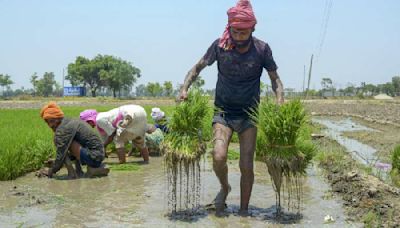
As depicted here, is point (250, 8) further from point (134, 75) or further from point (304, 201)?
point (134, 75)

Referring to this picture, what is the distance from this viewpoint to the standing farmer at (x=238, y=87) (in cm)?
463

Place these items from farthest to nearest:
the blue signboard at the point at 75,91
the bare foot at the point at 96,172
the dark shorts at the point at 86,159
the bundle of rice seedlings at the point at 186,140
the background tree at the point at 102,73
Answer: the blue signboard at the point at 75,91
the background tree at the point at 102,73
the bare foot at the point at 96,172
the dark shorts at the point at 86,159
the bundle of rice seedlings at the point at 186,140

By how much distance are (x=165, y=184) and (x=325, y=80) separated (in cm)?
9026

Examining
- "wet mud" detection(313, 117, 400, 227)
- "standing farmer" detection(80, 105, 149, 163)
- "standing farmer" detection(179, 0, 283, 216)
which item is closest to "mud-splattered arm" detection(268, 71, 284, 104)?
"standing farmer" detection(179, 0, 283, 216)

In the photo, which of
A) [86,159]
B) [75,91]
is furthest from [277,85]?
[75,91]

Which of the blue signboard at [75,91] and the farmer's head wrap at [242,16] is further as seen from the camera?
the blue signboard at [75,91]

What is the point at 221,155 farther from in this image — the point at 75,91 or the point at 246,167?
the point at 75,91

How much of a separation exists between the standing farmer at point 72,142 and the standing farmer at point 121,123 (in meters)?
1.05

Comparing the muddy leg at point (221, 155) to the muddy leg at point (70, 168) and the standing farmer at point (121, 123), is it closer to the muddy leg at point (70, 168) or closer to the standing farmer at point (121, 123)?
the muddy leg at point (70, 168)

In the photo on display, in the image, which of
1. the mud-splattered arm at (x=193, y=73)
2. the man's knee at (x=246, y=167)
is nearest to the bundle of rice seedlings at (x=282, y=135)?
the man's knee at (x=246, y=167)

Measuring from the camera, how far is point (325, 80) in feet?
305

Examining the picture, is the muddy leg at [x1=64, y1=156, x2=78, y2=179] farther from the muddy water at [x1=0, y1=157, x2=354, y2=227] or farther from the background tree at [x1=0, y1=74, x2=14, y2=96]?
the background tree at [x1=0, y1=74, x2=14, y2=96]

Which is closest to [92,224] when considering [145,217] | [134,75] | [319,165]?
[145,217]

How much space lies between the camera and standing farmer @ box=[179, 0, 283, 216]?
182 inches
